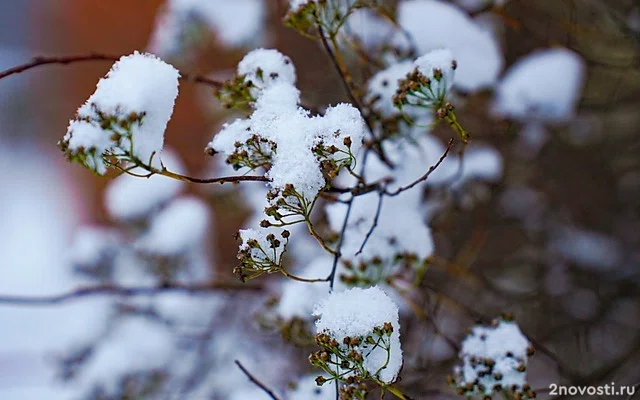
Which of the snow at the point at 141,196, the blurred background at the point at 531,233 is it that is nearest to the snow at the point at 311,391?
the blurred background at the point at 531,233

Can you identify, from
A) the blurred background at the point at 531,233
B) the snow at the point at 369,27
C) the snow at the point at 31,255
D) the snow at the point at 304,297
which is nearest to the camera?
the snow at the point at 304,297

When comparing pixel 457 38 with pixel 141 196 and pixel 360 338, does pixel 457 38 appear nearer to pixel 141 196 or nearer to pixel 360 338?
pixel 360 338

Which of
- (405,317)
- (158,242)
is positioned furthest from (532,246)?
(158,242)

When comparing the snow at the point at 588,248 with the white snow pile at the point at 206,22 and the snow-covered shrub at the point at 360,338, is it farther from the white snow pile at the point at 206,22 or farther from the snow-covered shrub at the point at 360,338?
the snow-covered shrub at the point at 360,338

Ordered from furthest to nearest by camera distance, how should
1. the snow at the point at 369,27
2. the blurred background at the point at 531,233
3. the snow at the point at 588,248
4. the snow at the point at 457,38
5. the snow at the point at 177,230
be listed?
1. the snow at the point at 588,248
2. the snow at the point at 177,230
3. the blurred background at the point at 531,233
4. the snow at the point at 369,27
5. the snow at the point at 457,38

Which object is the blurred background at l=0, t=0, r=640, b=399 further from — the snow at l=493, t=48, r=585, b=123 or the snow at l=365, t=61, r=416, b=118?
the snow at l=365, t=61, r=416, b=118

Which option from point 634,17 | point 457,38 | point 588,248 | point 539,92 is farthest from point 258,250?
point 588,248

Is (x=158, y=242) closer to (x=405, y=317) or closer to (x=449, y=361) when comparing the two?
(x=405, y=317)
